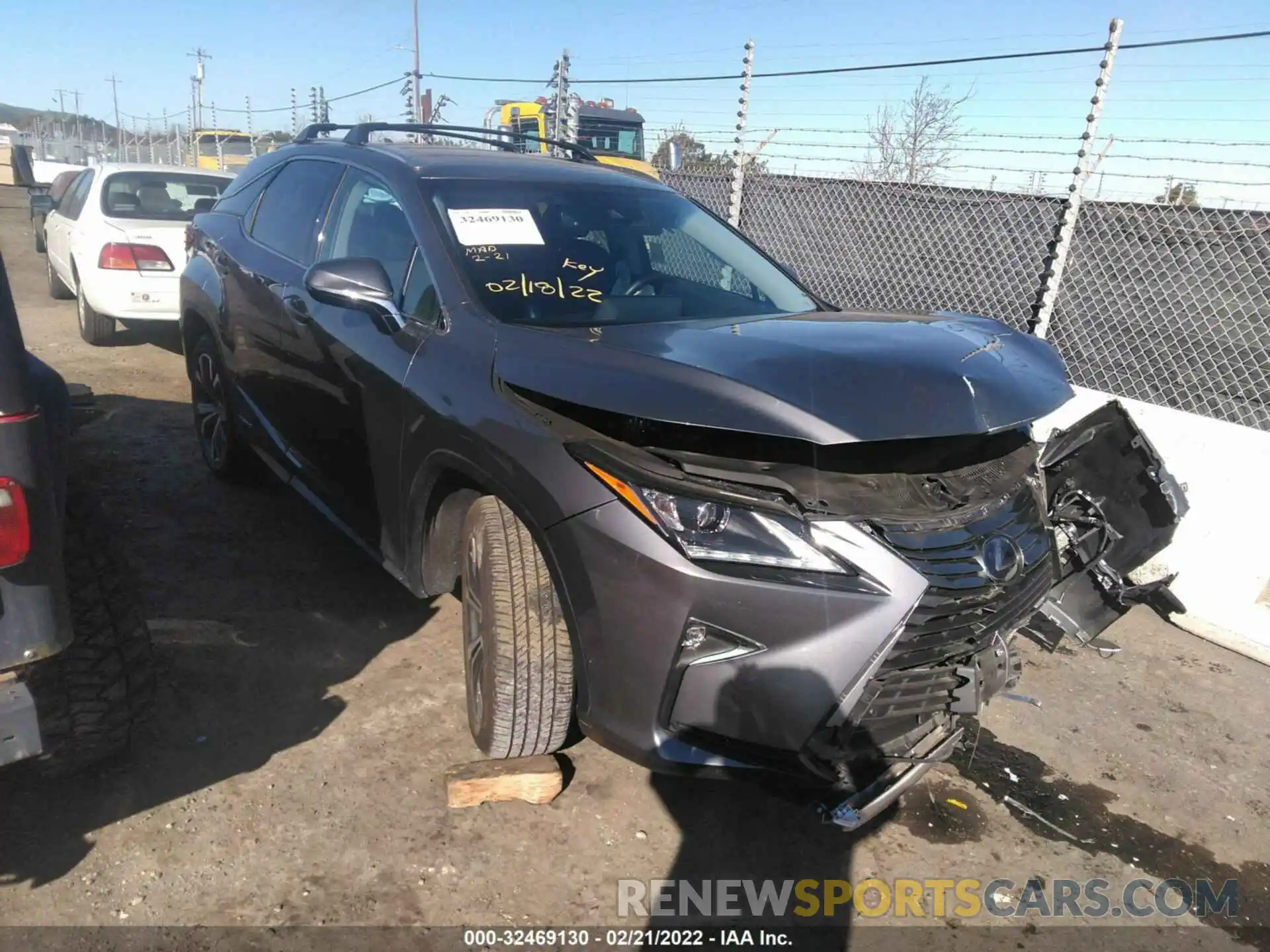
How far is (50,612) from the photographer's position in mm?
1977

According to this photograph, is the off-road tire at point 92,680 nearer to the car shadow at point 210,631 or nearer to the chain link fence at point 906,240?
the car shadow at point 210,631

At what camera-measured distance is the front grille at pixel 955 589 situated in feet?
7.11

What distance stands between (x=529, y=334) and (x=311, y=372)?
1291mm

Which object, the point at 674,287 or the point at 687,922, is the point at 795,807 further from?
the point at 674,287

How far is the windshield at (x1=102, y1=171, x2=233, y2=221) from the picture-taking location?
304 inches

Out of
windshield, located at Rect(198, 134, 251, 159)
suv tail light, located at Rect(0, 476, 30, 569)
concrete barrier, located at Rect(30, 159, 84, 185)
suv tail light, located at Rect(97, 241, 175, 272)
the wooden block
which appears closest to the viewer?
suv tail light, located at Rect(0, 476, 30, 569)

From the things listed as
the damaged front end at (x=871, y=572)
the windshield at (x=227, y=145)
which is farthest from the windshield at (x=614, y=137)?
the windshield at (x=227, y=145)

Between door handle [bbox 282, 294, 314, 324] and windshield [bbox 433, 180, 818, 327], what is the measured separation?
77 cm

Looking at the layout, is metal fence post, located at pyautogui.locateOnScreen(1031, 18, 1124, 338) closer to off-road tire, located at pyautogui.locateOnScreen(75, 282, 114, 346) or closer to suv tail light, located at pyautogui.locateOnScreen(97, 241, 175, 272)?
suv tail light, located at pyautogui.locateOnScreen(97, 241, 175, 272)

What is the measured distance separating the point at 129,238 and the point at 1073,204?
6.95m

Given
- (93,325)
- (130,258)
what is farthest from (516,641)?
(93,325)

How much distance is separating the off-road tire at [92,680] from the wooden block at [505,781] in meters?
0.92

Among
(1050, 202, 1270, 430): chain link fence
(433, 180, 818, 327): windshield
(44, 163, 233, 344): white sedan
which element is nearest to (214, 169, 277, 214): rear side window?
(433, 180, 818, 327): windshield

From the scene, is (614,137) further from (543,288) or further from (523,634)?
(523,634)
